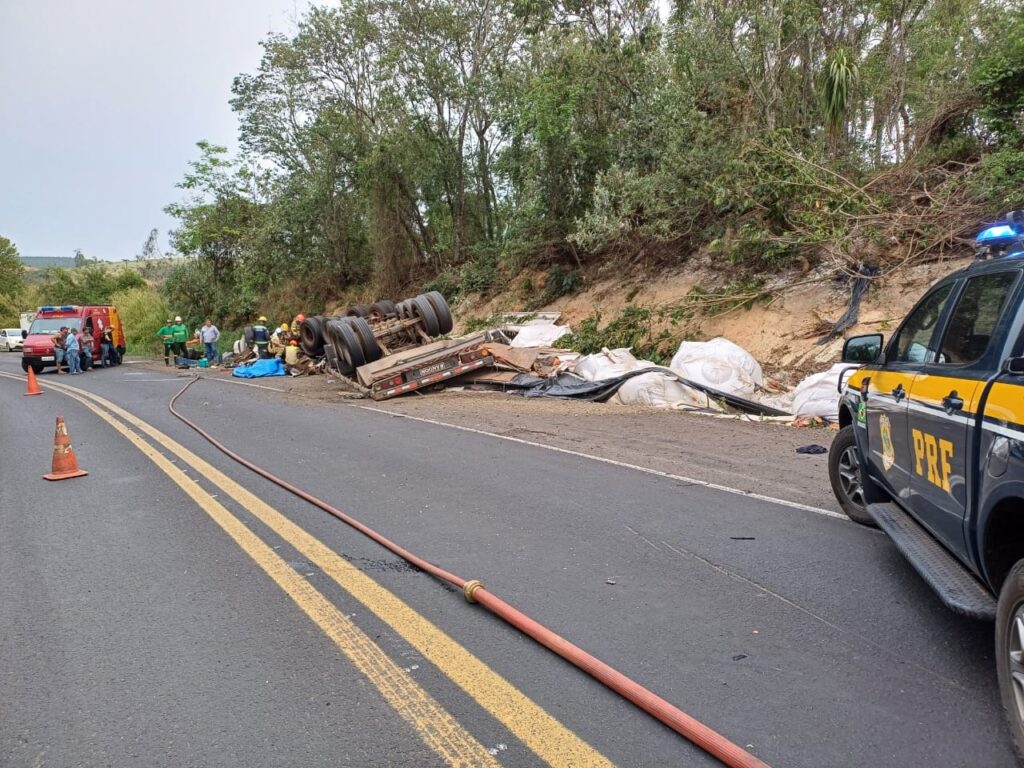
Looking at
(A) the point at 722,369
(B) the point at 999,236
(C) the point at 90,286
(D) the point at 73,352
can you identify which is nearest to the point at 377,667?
(B) the point at 999,236

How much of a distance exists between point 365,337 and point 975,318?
43.2 ft

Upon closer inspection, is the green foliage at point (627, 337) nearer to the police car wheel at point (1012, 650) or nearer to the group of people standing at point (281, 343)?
the group of people standing at point (281, 343)

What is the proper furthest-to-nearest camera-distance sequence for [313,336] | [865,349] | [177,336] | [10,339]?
[10,339], [177,336], [313,336], [865,349]

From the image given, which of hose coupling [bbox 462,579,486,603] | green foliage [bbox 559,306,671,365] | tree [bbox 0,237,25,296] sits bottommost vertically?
hose coupling [bbox 462,579,486,603]

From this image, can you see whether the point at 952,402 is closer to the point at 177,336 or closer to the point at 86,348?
the point at 86,348

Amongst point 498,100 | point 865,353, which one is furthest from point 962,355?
point 498,100

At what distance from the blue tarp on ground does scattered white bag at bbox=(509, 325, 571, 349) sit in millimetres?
7697

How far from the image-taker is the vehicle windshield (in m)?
25.2

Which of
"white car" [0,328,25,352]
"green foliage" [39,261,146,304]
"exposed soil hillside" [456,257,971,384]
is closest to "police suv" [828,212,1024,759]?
"exposed soil hillside" [456,257,971,384]

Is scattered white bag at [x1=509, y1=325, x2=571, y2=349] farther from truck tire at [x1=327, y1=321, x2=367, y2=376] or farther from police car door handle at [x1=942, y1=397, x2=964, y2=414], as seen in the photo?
police car door handle at [x1=942, y1=397, x2=964, y2=414]

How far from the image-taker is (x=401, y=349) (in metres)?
16.4

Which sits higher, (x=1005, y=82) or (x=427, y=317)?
(x=1005, y=82)

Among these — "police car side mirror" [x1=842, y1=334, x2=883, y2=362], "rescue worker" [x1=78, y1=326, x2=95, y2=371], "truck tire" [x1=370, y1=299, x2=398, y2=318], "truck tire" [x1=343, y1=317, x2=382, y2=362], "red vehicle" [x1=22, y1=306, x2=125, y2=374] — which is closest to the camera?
"police car side mirror" [x1=842, y1=334, x2=883, y2=362]

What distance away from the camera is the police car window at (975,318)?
3137mm
